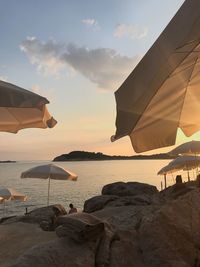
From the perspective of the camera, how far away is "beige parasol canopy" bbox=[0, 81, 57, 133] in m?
5.22

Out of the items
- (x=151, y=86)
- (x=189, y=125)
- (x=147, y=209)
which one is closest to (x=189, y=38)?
(x=151, y=86)

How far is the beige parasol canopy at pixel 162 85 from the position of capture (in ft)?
16.3

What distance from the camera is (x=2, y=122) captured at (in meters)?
→ 7.58

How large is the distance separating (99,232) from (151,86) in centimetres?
294

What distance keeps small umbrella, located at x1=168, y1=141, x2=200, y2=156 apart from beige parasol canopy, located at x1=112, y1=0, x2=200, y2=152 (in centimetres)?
1194

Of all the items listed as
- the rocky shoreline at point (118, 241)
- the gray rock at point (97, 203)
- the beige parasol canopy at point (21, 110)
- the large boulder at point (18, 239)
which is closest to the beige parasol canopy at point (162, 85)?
the beige parasol canopy at point (21, 110)

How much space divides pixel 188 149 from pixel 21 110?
13.3m

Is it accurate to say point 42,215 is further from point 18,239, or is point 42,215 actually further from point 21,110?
point 21,110

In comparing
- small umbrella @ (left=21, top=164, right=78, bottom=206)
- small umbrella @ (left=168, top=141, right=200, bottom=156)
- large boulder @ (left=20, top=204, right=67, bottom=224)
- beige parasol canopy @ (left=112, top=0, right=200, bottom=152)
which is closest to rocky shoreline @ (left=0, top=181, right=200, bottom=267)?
beige parasol canopy @ (left=112, top=0, right=200, bottom=152)

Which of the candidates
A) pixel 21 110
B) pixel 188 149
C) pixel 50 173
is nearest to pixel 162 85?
pixel 21 110

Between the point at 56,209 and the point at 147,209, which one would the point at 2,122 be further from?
Result: the point at 56,209

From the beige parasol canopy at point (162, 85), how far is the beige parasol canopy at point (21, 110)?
1.15 metres

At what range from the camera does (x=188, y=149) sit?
19.4m

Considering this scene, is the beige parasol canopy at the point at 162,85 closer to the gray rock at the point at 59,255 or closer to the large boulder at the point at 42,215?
the gray rock at the point at 59,255
